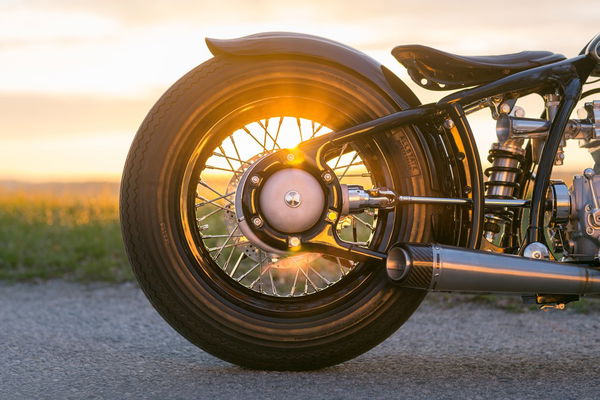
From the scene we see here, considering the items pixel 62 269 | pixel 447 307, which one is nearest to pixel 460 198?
pixel 447 307

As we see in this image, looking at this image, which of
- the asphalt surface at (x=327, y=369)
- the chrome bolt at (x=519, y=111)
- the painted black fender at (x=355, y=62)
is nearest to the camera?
the asphalt surface at (x=327, y=369)

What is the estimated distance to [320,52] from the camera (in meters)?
3.37

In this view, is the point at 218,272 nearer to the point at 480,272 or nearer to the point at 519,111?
the point at 480,272

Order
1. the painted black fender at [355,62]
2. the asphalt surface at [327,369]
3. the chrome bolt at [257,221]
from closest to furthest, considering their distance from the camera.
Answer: the asphalt surface at [327,369] → the chrome bolt at [257,221] → the painted black fender at [355,62]

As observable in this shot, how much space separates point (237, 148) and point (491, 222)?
1213 millimetres

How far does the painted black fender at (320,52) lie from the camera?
131 inches

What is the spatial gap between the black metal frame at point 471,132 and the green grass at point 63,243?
3.90m

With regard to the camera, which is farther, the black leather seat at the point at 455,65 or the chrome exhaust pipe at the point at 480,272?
the black leather seat at the point at 455,65

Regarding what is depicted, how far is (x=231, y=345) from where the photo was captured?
331 cm

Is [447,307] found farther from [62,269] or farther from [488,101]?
[62,269]

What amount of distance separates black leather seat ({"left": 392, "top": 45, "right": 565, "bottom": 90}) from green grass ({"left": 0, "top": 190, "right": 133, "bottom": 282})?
3.99m

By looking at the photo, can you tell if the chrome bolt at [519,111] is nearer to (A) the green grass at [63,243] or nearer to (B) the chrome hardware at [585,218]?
(B) the chrome hardware at [585,218]

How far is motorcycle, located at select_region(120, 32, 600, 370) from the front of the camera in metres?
3.25

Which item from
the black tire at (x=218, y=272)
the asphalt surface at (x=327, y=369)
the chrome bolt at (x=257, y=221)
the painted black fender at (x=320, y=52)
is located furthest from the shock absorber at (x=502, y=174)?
the chrome bolt at (x=257, y=221)
